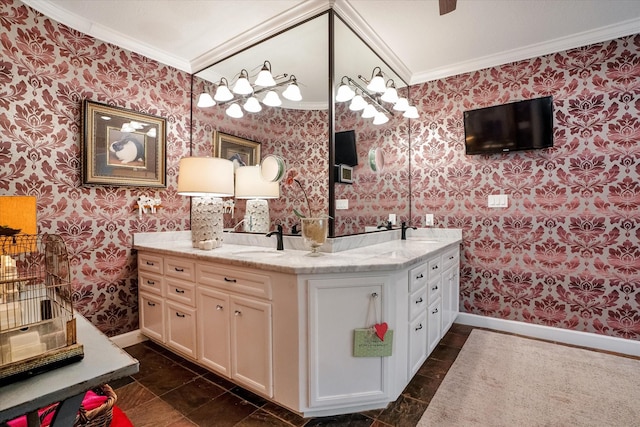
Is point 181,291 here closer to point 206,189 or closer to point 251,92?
point 206,189

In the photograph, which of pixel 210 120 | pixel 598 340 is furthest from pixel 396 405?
pixel 210 120

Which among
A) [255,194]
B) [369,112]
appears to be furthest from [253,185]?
[369,112]

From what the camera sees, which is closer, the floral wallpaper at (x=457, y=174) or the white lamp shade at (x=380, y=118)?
the floral wallpaper at (x=457, y=174)

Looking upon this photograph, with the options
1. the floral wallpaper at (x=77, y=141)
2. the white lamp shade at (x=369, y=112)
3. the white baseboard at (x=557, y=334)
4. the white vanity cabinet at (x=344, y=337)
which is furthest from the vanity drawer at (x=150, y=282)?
the white baseboard at (x=557, y=334)

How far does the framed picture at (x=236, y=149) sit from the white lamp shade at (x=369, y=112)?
972 millimetres

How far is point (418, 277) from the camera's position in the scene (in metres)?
2.04

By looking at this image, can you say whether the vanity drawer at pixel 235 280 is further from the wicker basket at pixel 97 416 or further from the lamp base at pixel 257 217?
the wicker basket at pixel 97 416

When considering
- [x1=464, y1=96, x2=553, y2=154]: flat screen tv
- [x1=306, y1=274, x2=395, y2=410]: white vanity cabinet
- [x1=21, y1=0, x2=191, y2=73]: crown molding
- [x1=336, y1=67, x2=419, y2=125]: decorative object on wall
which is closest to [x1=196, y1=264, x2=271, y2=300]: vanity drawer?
[x1=306, y1=274, x2=395, y2=410]: white vanity cabinet

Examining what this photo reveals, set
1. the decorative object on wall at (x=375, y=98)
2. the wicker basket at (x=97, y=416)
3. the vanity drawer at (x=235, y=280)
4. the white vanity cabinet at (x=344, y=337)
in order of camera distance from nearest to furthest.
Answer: the wicker basket at (x=97, y=416) < the white vanity cabinet at (x=344, y=337) < the vanity drawer at (x=235, y=280) < the decorative object on wall at (x=375, y=98)

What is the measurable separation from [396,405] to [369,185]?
177 centimetres

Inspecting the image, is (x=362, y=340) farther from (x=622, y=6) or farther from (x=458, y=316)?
(x=622, y=6)

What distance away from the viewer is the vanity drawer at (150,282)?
247cm

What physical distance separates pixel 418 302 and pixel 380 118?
1813 mm

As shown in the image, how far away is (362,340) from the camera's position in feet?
5.54
